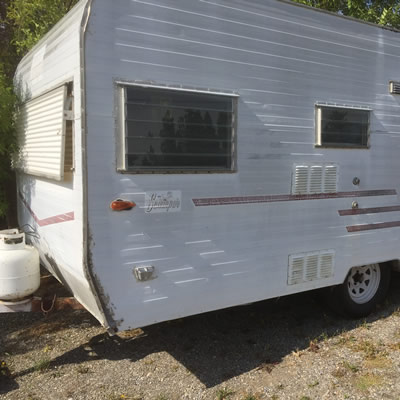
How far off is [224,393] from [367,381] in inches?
49.7

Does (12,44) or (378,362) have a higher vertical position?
(12,44)

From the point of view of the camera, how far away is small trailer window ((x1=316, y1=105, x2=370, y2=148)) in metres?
4.07

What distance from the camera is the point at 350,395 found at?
11.0ft

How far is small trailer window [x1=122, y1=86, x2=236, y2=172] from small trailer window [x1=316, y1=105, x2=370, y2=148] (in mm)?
1070

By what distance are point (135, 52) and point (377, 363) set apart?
11.4 ft

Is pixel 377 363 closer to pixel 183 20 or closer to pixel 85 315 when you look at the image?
pixel 85 315

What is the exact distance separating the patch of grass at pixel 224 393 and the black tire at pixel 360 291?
1793 mm

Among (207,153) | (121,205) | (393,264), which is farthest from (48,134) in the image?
(393,264)

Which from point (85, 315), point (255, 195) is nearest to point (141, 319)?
point (255, 195)

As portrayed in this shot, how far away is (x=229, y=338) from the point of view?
14.1ft

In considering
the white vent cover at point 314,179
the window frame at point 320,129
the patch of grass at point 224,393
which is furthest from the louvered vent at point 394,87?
the patch of grass at point 224,393

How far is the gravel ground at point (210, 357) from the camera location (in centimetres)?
341

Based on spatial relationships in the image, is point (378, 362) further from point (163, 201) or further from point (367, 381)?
point (163, 201)

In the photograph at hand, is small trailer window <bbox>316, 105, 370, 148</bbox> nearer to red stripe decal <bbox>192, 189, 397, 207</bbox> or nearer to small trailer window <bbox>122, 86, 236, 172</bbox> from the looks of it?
red stripe decal <bbox>192, 189, 397, 207</bbox>
